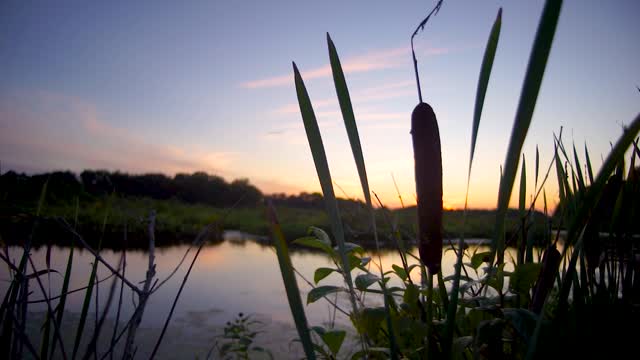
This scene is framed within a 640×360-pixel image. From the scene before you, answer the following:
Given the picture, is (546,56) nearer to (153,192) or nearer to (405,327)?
(405,327)

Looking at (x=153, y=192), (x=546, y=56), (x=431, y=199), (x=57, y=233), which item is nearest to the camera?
(x=546, y=56)

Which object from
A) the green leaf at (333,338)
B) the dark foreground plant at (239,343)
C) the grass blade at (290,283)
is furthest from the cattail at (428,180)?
the dark foreground plant at (239,343)

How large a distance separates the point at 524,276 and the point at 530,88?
0.37 m

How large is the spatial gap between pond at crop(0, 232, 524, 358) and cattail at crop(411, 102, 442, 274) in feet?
5.93

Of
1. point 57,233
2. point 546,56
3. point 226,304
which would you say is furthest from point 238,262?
point 546,56

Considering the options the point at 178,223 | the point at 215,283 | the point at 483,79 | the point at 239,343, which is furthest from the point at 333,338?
the point at 178,223

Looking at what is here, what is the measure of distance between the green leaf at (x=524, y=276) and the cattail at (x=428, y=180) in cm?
23

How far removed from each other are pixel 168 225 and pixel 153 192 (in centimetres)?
622

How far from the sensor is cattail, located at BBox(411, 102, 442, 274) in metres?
0.38

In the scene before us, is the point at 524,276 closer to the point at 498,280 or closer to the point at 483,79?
the point at 498,280

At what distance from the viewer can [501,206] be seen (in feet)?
1.07

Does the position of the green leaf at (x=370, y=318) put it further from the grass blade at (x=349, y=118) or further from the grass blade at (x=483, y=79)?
the grass blade at (x=483, y=79)

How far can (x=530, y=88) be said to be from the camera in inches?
11.1

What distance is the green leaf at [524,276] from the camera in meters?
0.54
